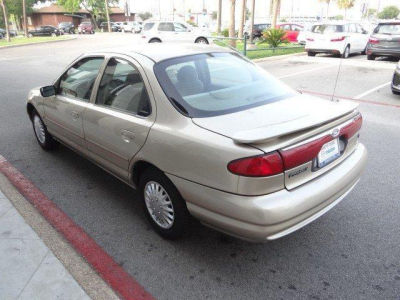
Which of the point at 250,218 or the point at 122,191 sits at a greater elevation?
the point at 250,218

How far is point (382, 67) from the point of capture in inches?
513

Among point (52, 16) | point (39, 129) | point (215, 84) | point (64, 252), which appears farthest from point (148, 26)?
point (52, 16)

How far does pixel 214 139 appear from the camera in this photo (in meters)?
2.44

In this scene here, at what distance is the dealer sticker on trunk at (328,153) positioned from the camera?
2610 mm

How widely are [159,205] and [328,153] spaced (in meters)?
1.40

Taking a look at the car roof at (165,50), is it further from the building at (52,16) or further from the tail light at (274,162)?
the building at (52,16)

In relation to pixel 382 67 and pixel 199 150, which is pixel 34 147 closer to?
pixel 199 150

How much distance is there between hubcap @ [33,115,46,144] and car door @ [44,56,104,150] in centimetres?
55

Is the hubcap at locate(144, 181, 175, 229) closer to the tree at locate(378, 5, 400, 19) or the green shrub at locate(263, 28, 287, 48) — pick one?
the green shrub at locate(263, 28, 287, 48)

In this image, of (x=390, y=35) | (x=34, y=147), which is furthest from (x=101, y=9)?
(x=34, y=147)

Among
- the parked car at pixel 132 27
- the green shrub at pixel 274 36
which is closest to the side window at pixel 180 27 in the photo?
the green shrub at pixel 274 36

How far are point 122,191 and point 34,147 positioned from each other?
2214mm

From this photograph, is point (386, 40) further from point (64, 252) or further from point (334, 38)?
point (64, 252)

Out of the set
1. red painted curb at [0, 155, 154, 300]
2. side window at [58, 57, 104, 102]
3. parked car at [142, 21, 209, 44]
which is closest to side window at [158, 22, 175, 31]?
parked car at [142, 21, 209, 44]
